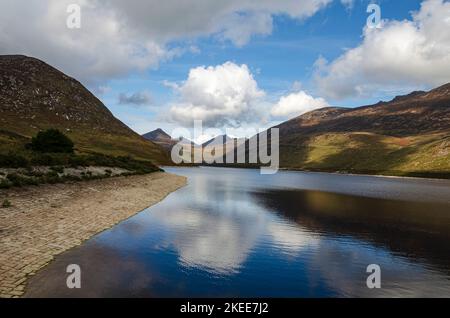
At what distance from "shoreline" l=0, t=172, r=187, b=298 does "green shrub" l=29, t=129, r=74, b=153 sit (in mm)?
31766

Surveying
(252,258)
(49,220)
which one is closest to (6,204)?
(49,220)

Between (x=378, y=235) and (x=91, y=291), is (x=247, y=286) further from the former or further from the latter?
(x=378, y=235)

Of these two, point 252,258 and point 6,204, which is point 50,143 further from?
point 252,258

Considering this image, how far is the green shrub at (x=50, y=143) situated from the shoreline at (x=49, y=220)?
31766mm

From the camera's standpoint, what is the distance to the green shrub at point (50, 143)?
7712cm

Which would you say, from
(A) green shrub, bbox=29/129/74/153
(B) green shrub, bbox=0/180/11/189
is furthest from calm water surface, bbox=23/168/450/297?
(A) green shrub, bbox=29/129/74/153

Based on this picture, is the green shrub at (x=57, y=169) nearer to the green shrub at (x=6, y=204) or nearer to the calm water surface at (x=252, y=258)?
the calm water surface at (x=252, y=258)

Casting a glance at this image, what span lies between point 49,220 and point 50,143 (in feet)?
185

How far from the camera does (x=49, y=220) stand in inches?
1104

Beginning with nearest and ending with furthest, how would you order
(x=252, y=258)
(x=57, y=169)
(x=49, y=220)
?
1. (x=252, y=258)
2. (x=49, y=220)
3. (x=57, y=169)

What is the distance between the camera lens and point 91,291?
15.2m

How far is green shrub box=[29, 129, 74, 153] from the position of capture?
7712 cm

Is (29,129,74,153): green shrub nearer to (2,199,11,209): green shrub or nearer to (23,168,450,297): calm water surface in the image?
(23,168,450,297): calm water surface
